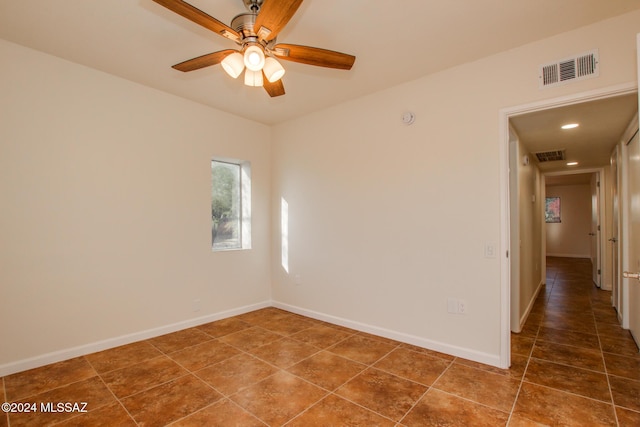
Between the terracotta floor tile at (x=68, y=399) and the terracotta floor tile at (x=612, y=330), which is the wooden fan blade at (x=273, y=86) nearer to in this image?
the terracotta floor tile at (x=68, y=399)

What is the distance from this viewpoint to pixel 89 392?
7.55ft

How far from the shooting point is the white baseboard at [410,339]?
2727mm

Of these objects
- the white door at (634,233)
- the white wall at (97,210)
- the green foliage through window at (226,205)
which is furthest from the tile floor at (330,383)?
the green foliage through window at (226,205)

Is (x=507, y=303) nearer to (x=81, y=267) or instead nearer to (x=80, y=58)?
(x=81, y=267)

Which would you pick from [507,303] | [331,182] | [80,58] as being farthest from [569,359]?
[80,58]

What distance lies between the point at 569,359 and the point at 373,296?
1.80 meters

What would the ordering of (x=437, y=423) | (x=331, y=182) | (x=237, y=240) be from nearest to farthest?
(x=437, y=423), (x=331, y=182), (x=237, y=240)

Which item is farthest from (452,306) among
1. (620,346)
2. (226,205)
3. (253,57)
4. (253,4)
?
(226,205)

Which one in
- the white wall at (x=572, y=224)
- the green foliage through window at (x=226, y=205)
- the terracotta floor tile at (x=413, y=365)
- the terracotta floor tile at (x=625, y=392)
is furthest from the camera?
the white wall at (x=572, y=224)

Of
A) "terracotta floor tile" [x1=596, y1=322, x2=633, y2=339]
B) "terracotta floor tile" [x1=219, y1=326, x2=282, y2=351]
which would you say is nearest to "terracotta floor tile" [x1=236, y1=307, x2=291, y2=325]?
"terracotta floor tile" [x1=219, y1=326, x2=282, y2=351]

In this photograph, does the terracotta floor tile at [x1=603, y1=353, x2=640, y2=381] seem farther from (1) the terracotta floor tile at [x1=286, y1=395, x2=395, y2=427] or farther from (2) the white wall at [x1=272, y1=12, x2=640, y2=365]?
(1) the terracotta floor tile at [x1=286, y1=395, x2=395, y2=427]

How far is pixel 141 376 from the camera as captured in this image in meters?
2.54

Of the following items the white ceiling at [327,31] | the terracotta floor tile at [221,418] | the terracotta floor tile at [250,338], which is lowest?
the terracotta floor tile at [250,338]

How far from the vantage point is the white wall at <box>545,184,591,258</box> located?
388 inches
